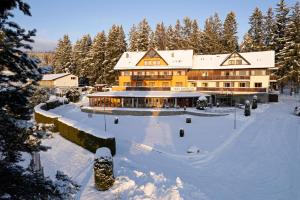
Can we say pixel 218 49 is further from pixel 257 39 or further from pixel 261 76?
pixel 261 76

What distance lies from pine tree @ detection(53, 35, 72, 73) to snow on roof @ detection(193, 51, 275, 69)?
41617 millimetres

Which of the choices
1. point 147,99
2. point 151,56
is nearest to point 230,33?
point 151,56

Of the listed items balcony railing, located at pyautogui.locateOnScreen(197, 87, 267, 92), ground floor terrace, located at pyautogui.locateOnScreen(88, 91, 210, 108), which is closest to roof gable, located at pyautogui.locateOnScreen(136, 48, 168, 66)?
ground floor terrace, located at pyautogui.locateOnScreen(88, 91, 210, 108)

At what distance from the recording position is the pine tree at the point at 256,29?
2539 inches

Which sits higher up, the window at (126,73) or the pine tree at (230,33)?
the pine tree at (230,33)

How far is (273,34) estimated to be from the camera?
5766cm

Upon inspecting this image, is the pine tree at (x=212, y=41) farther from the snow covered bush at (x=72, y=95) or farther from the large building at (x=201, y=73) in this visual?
the snow covered bush at (x=72, y=95)

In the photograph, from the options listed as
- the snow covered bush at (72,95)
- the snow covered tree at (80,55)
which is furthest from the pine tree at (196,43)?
the snow covered bush at (72,95)

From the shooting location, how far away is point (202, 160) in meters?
22.1

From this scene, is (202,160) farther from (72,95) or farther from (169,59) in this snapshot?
(72,95)

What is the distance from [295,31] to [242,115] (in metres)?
24.4

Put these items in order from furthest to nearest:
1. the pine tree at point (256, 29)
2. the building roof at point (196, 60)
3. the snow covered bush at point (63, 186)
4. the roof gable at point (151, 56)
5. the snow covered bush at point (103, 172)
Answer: the pine tree at point (256, 29) → the roof gable at point (151, 56) → the building roof at point (196, 60) → the snow covered bush at point (103, 172) → the snow covered bush at point (63, 186)

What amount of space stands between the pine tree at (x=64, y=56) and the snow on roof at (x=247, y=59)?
41.6 metres

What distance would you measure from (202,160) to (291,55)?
1454 inches
